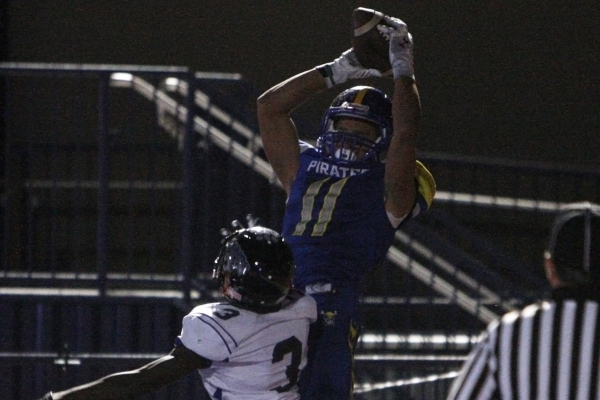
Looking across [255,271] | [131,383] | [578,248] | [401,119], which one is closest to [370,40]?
[401,119]

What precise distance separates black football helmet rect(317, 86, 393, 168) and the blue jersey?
47 mm

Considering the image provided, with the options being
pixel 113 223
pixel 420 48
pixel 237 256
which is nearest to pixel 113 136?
pixel 113 223

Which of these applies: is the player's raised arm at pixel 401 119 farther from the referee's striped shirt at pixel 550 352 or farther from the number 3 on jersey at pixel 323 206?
the referee's striped shirt at pixel 550 352

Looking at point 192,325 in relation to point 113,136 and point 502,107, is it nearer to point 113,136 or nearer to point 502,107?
point 113,136

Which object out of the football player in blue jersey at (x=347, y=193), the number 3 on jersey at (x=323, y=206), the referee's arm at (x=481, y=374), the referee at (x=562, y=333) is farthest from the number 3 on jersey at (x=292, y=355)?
the referee at (x=562, y=333)

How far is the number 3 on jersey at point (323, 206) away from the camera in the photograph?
16.7 feet

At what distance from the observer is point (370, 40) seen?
5.01 m

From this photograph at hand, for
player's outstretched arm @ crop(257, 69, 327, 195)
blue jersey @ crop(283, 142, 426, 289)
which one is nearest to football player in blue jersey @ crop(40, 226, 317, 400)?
blue jersey @ crop(283, 142, 426, 289)

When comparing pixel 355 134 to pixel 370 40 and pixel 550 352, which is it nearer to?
pixel 370 40

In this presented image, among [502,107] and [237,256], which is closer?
[237,256]

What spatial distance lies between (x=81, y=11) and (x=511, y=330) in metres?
9.80

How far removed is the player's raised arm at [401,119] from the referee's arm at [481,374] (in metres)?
1.80

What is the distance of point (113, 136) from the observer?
8258 millimetres

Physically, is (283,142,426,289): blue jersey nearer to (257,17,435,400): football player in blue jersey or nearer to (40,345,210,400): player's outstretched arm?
(257,17,435,400): football player in blue jersey
